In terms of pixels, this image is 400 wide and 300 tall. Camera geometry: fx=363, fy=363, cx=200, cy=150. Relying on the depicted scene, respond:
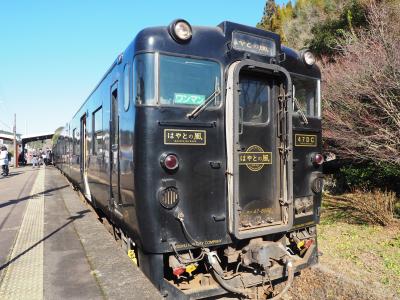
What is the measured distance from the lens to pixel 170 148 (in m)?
3.58

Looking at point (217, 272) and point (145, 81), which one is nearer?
point (145, 81)

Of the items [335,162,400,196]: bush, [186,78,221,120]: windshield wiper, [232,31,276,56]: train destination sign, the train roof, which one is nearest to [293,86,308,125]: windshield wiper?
the train roof

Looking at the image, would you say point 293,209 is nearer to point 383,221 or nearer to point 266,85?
point 266,85

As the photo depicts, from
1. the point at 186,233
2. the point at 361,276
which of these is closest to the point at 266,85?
the point at 186,233

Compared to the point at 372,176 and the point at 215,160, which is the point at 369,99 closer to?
the point at 372,176

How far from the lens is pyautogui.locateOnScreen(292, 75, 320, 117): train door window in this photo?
185 inches

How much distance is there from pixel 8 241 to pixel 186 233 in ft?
12.4

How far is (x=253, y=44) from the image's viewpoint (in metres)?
4.16

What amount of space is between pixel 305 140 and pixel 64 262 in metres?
3.48

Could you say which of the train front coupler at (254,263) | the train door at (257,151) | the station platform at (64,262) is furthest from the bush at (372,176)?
the station platform at (64,262)

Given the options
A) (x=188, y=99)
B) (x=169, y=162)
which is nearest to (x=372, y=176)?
(x=188, y=99)

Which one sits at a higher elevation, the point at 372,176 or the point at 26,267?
the point at 372,176

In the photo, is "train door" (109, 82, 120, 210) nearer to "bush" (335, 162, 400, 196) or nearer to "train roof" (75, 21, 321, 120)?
"train roof" (75, 21, 321, 120)

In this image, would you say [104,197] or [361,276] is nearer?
[361,276]
